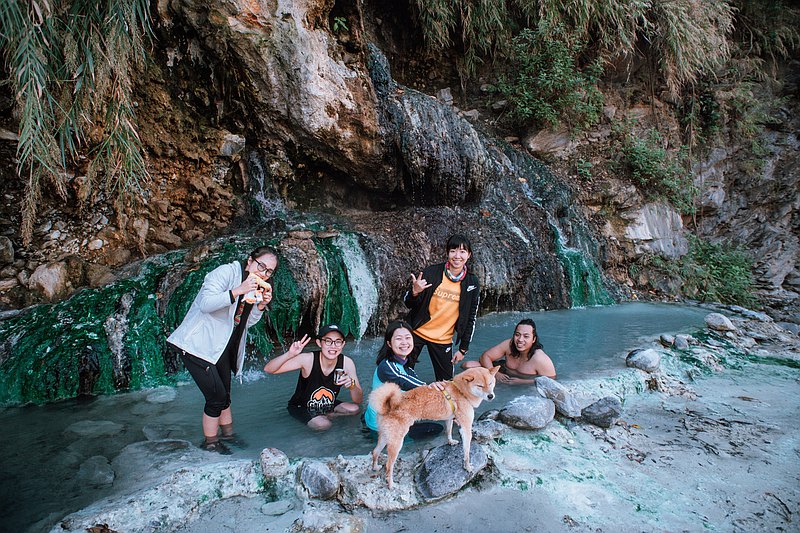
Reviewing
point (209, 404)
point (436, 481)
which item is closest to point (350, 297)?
point (209, 404)

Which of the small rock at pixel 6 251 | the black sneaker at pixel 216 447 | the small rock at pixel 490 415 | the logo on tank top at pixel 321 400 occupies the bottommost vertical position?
the small rock at pixel 490 415

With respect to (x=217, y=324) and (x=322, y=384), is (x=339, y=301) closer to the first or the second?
(x=322, y=384)

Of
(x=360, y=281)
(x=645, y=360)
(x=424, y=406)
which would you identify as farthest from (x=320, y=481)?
(x=360, y=281)

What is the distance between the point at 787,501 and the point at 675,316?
6.11 metres

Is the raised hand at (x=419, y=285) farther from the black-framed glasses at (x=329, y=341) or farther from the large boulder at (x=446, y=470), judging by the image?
the large boulder at (x=446, y=470)

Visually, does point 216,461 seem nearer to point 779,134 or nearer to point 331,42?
point 331,42

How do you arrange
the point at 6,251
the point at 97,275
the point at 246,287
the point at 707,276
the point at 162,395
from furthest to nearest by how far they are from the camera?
the point at 707,276 → the point at 97,275 → the point at 6,251 → the point at 162,395 → the point at 246,287

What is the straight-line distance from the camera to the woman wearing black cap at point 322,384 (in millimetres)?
3508

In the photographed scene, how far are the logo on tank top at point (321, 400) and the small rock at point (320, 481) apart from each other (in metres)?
0.99

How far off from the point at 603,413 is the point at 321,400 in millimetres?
2205

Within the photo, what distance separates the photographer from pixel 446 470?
2.69 m

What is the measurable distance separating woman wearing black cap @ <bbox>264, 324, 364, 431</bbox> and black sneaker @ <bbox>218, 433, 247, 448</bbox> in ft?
1.57

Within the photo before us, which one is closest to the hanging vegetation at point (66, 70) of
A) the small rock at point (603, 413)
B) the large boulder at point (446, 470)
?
the large boulder at point (446, 470)

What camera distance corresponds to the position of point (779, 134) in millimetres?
12281
